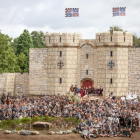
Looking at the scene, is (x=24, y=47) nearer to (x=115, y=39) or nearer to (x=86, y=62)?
(x=86, y=62)

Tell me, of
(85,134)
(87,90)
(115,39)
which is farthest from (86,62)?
(85,134)

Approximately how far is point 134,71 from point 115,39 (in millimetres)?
4012

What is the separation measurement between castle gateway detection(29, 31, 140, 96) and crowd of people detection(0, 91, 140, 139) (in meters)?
3.51

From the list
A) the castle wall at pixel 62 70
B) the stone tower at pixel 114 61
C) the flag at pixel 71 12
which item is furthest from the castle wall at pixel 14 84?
the stone tower at pixel 114 61

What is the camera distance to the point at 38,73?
34.6m

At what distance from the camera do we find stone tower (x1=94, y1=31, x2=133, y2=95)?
32844 mm

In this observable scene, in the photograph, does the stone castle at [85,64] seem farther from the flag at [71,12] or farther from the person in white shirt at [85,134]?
the person in white shirt at [85,134]

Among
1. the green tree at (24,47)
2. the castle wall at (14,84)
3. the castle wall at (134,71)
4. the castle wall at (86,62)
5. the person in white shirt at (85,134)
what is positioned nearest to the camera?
the person in white shirt at (85,134)

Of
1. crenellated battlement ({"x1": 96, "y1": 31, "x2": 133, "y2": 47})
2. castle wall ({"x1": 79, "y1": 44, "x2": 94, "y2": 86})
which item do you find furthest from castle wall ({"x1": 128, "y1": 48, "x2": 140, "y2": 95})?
castle wall ({"x1": 79, "y1": 44, "x2": 94, "y2": 86})

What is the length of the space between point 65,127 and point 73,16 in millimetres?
13827

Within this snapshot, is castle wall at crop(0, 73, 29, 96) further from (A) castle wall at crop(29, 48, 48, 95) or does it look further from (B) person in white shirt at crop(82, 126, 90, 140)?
(B) person in white shirt at crop(82, 126, 90, 140)

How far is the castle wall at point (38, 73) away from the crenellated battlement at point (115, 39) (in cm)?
633

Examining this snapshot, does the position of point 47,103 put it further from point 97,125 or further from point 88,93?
point 97,125

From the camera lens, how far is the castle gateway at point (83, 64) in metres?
32.9
